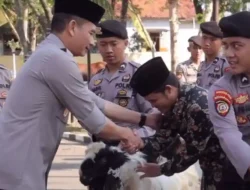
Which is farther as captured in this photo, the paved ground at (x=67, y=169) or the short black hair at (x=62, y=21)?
the paved ground at (x=67, y=169)

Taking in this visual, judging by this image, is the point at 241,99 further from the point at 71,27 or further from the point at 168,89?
the point at 71,27

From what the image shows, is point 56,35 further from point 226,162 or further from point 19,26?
point 19,26

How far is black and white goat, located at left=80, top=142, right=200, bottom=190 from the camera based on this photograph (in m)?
5.74

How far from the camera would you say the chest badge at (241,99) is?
423 cm

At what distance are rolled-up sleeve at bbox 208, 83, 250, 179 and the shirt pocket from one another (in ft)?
7.92

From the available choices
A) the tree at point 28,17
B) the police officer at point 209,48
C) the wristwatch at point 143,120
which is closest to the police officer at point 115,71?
the wristwatch at point 143,120

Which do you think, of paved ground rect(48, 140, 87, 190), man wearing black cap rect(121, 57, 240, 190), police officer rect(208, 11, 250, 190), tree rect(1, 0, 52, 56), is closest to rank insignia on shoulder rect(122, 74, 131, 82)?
man wearing black cap rect(121, 57, 240, 190)

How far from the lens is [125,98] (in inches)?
265

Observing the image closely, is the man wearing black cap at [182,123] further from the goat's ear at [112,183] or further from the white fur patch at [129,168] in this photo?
the goat's ear at [112,183]

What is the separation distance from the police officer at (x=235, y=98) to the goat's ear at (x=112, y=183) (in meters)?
1.63

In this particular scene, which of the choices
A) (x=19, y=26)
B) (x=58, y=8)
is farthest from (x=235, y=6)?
(x=58, y=8)

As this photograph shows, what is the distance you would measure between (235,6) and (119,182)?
1466 centimetres

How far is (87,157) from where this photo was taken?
6008mm

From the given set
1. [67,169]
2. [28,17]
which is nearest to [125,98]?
[67,169]
